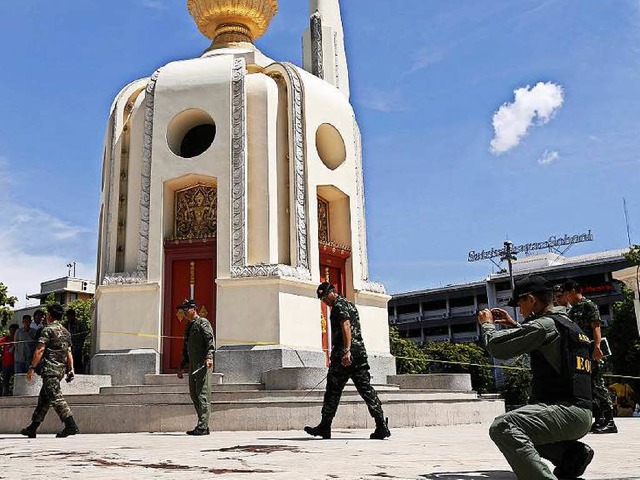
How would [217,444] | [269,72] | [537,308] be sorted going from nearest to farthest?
1. [537,308]
2. [217,444]
3. [269,72]

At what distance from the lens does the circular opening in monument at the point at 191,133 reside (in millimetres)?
15258

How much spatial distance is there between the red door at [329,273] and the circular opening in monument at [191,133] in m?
3.62

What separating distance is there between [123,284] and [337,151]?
591 cm

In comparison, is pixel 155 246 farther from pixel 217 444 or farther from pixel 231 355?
pixel 217 444

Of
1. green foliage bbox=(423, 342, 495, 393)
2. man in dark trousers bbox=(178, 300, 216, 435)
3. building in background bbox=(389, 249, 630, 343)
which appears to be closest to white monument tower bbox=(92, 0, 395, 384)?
man in dark trousers bbox=(178, 300, 216, 435)

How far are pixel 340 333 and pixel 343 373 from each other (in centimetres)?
46

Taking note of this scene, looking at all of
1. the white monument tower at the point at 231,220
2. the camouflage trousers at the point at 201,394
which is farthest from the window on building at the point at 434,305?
the camouflage trousers at the point at 201,394

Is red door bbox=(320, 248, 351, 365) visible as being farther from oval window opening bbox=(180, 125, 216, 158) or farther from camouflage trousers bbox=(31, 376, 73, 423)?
camouflage trousers bbox=(31, 376, 73, 423)

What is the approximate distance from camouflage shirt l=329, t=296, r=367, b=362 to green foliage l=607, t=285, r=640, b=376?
32734 millimetres

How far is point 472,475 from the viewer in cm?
482

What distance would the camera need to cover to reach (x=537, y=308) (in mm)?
4562

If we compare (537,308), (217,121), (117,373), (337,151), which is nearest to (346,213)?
(337,151)

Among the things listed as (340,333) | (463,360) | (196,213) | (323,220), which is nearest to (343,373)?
(340,333)

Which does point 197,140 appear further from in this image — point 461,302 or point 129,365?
point 461,302
